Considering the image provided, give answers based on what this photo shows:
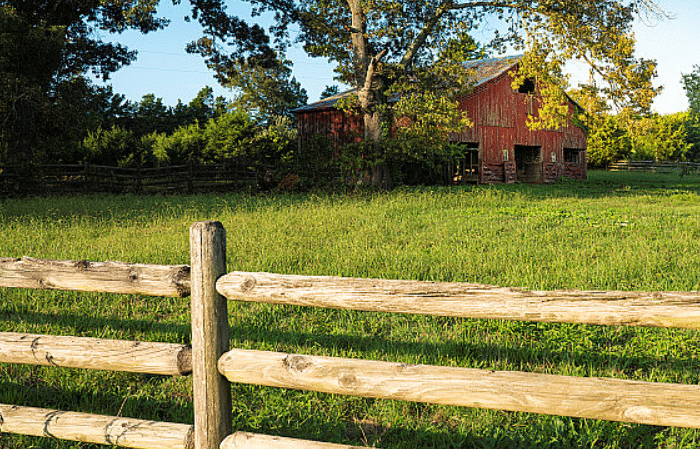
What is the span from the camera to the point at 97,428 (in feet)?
10.8

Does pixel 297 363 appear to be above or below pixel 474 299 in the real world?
below

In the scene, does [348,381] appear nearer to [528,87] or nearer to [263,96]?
[528,87]

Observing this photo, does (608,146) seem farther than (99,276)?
Yes

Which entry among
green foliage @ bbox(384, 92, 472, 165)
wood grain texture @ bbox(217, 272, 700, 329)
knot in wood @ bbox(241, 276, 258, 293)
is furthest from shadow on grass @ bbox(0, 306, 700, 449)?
green foliage @ bbox(384, 92, 472, 165)

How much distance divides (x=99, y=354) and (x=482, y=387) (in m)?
2.31

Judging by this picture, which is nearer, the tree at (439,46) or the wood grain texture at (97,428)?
the wood grain texture at (97,428)

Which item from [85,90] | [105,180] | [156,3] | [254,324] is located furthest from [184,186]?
[254,324]

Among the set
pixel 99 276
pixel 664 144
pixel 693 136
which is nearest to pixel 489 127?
pixel 99 276

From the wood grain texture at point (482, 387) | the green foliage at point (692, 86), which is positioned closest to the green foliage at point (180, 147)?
the wood grain texture at point (482, 387)

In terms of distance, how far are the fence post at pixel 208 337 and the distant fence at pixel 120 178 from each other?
24.5m

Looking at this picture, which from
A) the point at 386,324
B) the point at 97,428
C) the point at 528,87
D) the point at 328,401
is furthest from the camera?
the point at 528,87

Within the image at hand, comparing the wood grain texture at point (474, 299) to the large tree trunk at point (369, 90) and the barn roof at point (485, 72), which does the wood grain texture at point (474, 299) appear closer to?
the large tree trunk at point (369, 90)

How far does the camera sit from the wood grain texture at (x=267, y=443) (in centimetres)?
291

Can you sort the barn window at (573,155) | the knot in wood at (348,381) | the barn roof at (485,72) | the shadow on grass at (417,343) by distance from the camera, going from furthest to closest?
the barn window at (573,155) < the barn roof at (485,72) < the shadow on grass at (417,343) < the knot in wood at (348,381)
